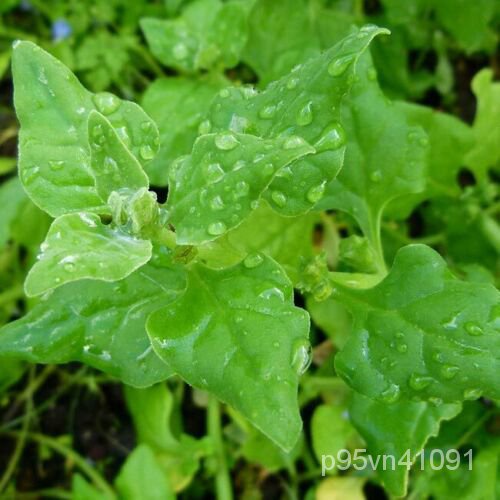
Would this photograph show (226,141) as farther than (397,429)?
No

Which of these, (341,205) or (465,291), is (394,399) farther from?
(341,205)

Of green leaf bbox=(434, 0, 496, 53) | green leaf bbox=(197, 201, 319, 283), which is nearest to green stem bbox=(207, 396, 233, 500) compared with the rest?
green leaf bbox=(197, 201, 319, 283)

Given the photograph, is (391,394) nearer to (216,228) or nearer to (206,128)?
(216,228)

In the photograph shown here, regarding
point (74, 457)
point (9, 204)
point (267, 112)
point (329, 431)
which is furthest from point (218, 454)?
point (267, 112)

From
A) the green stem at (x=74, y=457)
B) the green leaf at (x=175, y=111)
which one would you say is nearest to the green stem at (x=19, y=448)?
the green stem at (x=74, y=457)

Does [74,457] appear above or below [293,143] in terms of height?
below

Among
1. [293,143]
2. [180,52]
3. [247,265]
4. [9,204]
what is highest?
[293,143]

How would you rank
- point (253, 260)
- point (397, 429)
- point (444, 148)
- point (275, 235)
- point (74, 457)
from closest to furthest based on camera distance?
point (253, 260) < point (397, 429) < point (275, 235) < point (444, 148) < point (74, 457)
